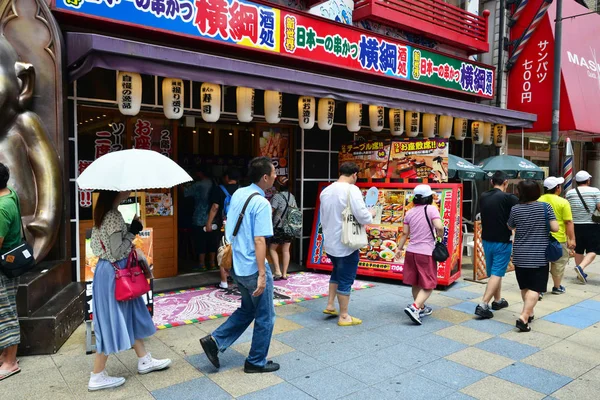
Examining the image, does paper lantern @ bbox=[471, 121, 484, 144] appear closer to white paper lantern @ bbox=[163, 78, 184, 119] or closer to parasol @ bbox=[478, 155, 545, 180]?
parasol @ bbox=[478, 155, 545, 180]

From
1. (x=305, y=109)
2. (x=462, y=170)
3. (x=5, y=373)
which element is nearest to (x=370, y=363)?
(x=5, y=373)

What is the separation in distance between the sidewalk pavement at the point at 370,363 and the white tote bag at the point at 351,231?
3.44 ft

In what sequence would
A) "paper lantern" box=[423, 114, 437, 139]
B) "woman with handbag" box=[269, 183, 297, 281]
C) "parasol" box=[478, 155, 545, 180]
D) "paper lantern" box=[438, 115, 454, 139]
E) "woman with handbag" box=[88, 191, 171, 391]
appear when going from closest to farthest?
"woman with handbag" box=[88, 191, 171, 391] < "woman with handbag" box=[269, 183, 297, 281] < "paper lantern" box=[423, 114, 437, 139] < "paper lantern" box=[438, 115, 454, 139] < "parasol" box=[478, 155, 545, 180]

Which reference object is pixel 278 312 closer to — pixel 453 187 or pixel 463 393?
pixel 463 393

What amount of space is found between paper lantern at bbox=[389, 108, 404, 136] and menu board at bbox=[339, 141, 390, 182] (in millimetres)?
753

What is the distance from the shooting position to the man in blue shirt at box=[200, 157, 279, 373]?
4.03 metres

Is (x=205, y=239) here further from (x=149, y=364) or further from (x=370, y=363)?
(x=370, y=363)

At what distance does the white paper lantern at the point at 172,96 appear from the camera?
6.20 meters

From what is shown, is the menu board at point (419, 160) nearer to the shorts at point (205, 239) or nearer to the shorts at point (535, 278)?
the shorts at point (535, 278)

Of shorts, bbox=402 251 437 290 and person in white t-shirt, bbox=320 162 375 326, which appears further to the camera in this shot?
shorts, bbox=402 251 437 290

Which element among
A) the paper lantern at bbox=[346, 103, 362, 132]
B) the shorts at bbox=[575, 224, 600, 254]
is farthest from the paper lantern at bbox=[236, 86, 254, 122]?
the shorts at bbox=[575, 224, 600, 254]

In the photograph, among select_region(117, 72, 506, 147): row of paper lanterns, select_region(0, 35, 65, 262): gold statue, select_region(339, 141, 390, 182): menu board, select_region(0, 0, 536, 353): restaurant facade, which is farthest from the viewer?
select_region(339, 141, 390, 182): menu board

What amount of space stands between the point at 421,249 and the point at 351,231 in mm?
1023

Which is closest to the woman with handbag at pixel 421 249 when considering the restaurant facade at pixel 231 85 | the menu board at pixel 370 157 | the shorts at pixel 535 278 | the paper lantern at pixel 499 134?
the shorts at pixel 535 278
